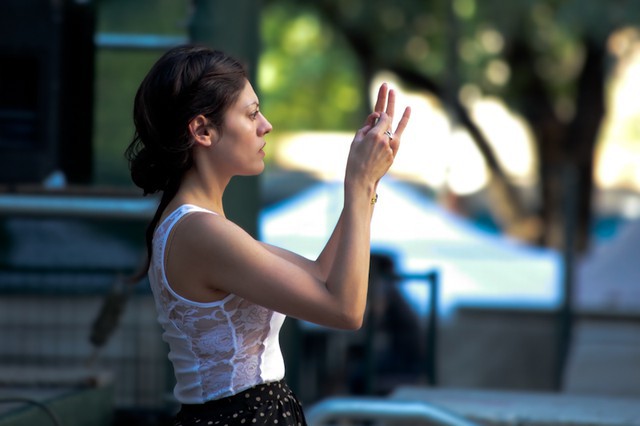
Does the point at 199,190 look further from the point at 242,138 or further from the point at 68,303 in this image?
the point at 68,303

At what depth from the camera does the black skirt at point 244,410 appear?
2.26 meters

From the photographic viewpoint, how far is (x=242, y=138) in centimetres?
230

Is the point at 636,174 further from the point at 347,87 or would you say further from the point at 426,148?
the point at 347,87

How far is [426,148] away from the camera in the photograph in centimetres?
2886

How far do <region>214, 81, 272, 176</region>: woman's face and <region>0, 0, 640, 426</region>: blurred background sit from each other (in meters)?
1.71

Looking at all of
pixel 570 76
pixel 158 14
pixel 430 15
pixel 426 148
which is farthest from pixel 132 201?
pixel 426 148

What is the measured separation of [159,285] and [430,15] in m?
13.8

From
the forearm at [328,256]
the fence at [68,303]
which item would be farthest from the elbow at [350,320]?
the fence at [68,303]

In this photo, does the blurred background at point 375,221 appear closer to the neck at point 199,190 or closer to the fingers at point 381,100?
the neck at point 199,190

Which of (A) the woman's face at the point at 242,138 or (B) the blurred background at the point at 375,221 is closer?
(A) the woman's face at the point at 242,138

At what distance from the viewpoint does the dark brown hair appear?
2262 millimetres

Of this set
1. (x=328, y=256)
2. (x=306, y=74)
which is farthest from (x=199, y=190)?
(x=306, y=74)

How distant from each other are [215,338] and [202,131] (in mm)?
398

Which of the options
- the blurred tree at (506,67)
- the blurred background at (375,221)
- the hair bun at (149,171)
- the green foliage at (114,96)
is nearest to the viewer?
the hair bun at (149,171)
